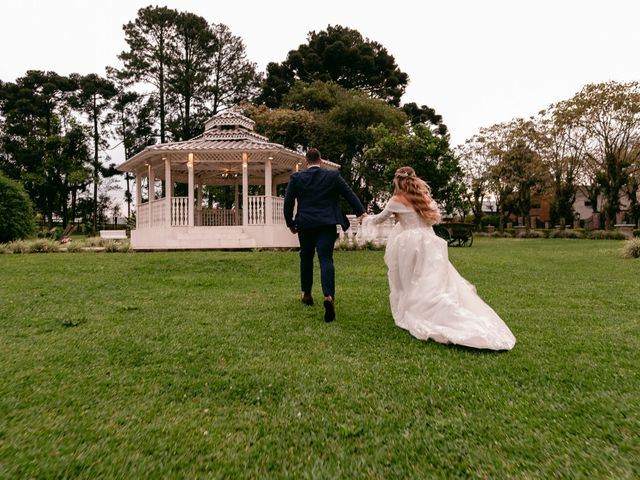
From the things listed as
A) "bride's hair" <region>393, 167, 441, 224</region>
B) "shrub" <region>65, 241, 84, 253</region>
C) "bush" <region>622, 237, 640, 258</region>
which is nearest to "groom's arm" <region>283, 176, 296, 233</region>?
"bride's hair" <region>393, 167, 441, 224</region>

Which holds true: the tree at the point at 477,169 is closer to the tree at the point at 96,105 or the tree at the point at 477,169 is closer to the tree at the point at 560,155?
the tree at the point at 560,155

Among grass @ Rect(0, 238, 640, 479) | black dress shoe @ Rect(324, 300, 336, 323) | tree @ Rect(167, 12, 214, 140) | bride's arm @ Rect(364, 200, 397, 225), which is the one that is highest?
tree @ Rect(167, 12, 214, 140)

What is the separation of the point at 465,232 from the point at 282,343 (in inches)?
626

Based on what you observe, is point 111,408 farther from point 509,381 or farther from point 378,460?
point 509,381

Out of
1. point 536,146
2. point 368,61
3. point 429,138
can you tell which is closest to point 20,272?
point 429,138

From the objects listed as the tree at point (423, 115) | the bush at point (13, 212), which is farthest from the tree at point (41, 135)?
the tree at point (423, 115)

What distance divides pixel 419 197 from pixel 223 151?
11.4 metres

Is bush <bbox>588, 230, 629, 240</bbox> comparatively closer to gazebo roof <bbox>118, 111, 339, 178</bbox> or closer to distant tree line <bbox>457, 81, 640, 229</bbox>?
distant tree line <bbox>457, 81, 640, 229</bbox>

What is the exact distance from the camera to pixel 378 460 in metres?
1.84

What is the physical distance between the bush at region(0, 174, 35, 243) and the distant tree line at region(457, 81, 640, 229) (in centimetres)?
2668

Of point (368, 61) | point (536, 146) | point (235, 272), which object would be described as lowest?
point (235, 272)

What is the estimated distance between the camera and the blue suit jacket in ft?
16.0

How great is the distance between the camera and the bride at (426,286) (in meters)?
3.52

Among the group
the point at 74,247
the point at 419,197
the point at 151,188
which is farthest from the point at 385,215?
the point at 151,188
